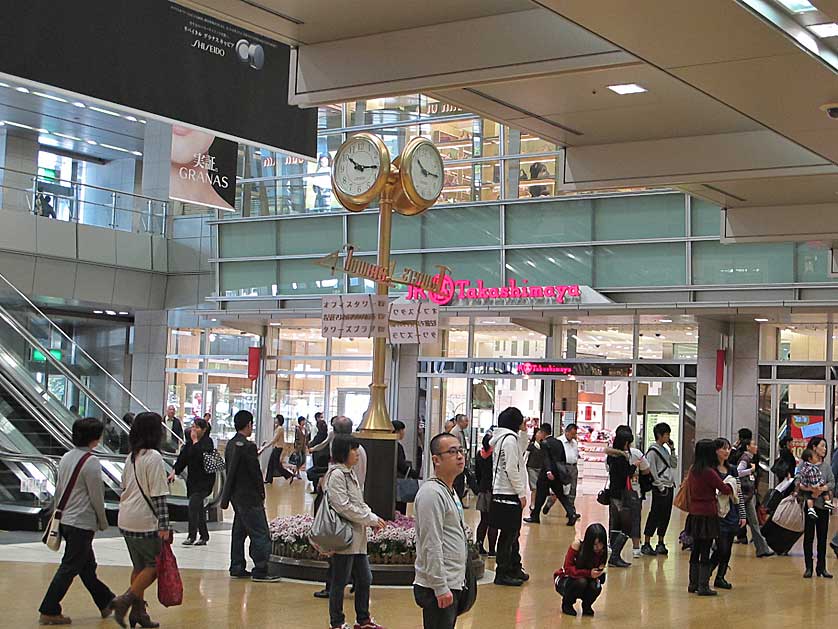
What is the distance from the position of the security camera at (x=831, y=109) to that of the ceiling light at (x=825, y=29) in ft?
5.02

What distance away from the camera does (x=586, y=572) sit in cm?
1064

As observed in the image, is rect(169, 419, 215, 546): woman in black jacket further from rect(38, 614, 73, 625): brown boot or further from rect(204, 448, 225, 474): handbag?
rect(38, 614, 73, 625): brown boot

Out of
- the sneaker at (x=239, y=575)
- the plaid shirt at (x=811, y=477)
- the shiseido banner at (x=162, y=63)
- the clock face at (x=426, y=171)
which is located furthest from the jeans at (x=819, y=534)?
the shiseido banner at (x=162, y=63)

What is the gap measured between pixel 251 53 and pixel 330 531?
6.04 metres

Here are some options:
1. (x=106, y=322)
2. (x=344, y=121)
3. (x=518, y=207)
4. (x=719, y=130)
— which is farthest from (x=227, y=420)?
(x=719, y=130)

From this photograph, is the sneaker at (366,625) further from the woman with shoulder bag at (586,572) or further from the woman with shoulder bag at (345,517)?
the woman with shoulder bag at (586,572)

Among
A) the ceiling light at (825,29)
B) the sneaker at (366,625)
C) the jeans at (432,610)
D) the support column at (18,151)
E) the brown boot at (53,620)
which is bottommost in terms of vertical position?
the brown boot at (53,620)

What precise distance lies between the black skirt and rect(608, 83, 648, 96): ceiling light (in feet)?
13.8

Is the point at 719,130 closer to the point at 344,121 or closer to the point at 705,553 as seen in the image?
the point at 705,553

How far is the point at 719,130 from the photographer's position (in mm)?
11586

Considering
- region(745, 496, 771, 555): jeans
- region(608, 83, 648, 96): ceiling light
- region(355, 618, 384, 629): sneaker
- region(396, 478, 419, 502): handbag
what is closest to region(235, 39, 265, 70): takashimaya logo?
region(608, 83, 648, 96): ceiling light

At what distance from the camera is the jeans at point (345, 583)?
884 centimetres

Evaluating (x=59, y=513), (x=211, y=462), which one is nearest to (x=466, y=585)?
(x=59, y=513)

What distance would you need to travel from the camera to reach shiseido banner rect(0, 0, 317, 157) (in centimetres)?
1020
